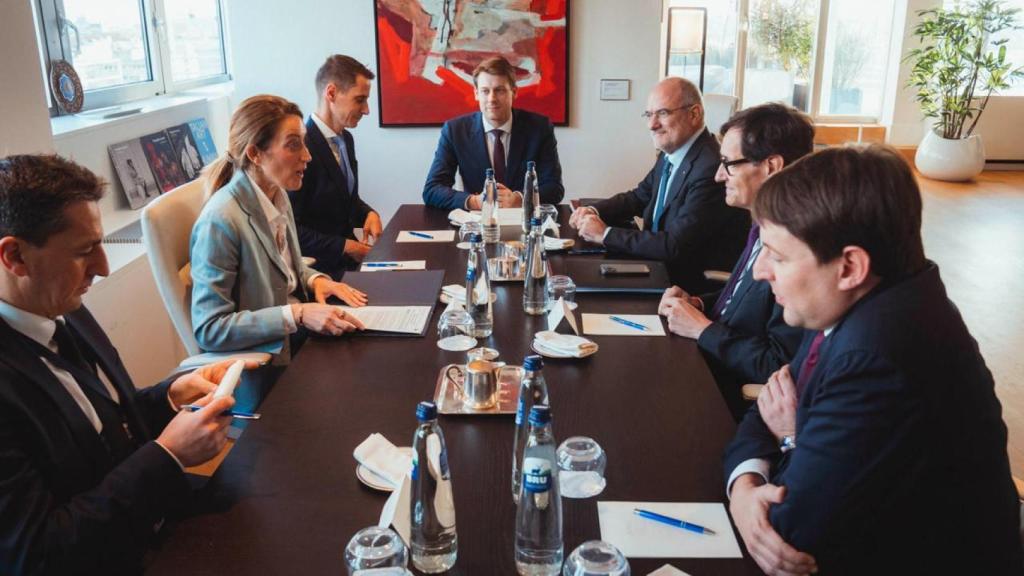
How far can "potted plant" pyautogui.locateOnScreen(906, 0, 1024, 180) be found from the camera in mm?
8594

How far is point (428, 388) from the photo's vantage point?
187cm

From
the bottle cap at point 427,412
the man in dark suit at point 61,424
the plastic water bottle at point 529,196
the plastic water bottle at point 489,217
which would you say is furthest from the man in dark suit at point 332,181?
the bottle cap at point 427,412

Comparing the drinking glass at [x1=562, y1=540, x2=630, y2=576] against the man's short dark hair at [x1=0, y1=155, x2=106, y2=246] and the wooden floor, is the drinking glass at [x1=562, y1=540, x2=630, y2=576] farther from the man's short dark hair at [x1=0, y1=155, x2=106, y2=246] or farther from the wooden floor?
the wooden floor

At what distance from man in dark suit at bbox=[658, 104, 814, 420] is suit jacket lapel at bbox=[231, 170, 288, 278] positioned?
46.2 inches

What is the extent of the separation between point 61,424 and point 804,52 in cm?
964

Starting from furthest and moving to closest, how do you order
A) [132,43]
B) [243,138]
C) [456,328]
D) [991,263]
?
[991,263]
[132,43]
[243,138]
[456,328]

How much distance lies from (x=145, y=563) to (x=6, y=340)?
0.49 m

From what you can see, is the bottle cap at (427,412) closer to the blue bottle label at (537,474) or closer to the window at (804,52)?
the blue bottle label at (537,474)

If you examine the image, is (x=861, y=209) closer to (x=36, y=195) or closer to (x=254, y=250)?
(x=36, y=195)

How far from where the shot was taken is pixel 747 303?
2248 millimetres

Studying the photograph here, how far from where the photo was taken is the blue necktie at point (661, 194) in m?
3.49

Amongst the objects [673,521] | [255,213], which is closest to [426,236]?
[255,213]

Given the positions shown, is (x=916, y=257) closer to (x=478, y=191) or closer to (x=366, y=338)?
(x=366, y=338)

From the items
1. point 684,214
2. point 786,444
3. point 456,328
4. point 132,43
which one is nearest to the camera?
point 786,444
